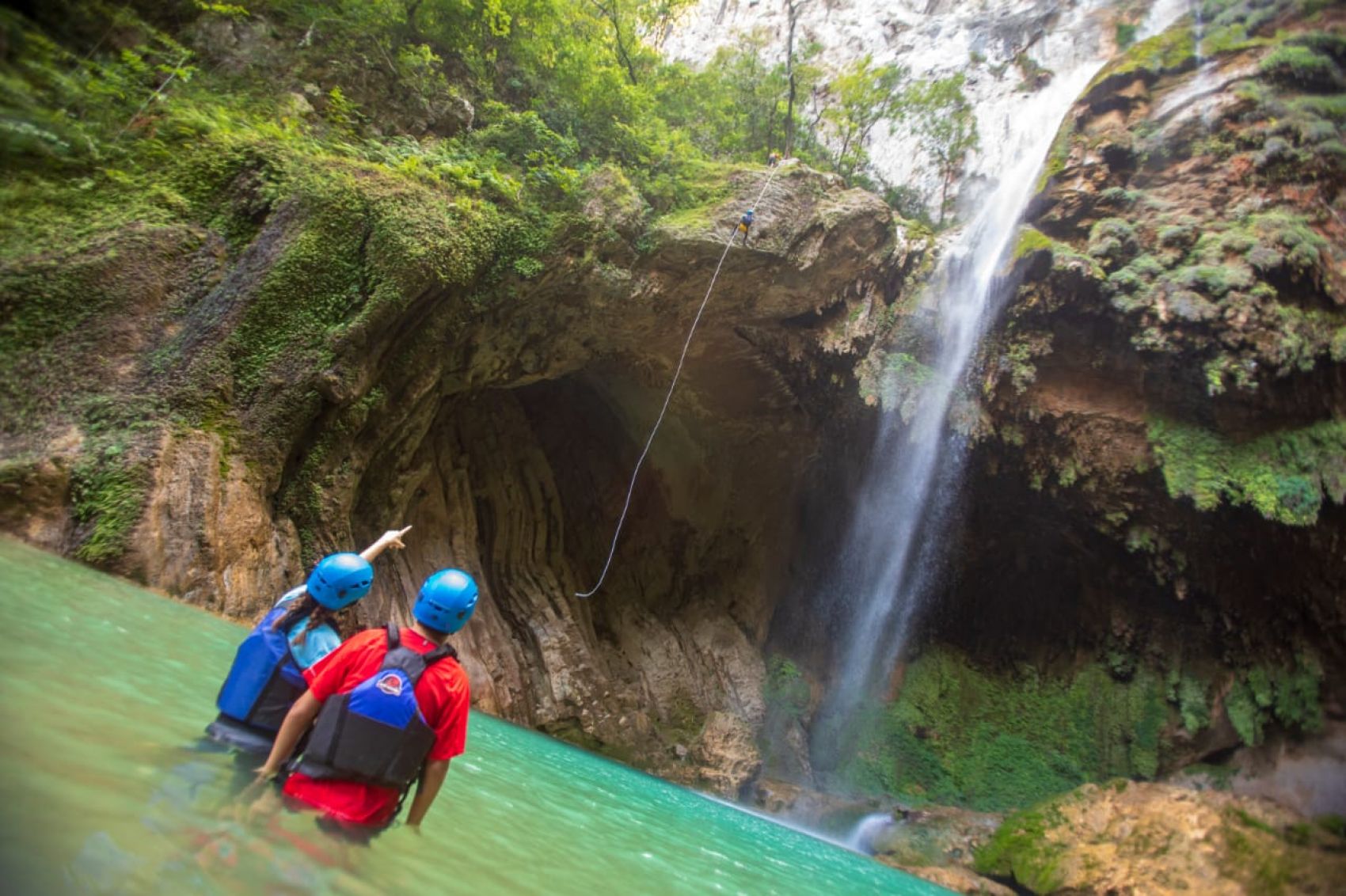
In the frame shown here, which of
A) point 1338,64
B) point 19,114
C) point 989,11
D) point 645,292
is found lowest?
point 19,114

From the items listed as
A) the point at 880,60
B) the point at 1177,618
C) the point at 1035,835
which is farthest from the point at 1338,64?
the point at 880,60

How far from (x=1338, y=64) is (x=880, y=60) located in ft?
48.9

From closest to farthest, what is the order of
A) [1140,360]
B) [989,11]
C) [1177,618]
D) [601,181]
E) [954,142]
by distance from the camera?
[601,181] < [1140,360] < [1177,618] < [954,142] < [989,11]

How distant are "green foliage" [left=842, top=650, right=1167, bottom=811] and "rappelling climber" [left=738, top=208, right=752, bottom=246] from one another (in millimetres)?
10285

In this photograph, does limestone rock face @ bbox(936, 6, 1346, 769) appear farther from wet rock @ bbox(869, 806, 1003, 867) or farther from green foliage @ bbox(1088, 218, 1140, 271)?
wet rock @ bbox(869, 806, 1003, 867)

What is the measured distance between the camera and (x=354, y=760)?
6.22 ft

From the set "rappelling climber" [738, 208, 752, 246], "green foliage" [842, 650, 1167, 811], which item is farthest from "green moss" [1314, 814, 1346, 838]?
"rappelling climber" [738, 208, 752, 246]

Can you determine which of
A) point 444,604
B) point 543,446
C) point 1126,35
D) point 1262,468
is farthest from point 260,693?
point 1126,35

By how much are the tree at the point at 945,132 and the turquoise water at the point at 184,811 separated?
58.3ft

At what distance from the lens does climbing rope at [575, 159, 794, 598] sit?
37.0ft

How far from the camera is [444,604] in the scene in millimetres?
2111

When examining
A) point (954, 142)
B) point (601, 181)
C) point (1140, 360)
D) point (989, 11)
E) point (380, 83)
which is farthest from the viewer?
point (989, 11)

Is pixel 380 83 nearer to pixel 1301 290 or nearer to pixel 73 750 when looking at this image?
pixel 73 750

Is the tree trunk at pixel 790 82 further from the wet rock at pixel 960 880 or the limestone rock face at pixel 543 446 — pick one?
the wet rock at pixel 960 880
